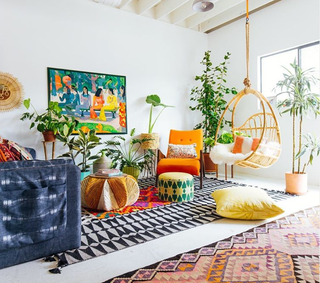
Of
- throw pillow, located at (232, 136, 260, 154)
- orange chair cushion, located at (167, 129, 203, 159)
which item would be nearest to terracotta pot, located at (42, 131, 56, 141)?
orange chair cushion, located at (167, 129, 203, 159)

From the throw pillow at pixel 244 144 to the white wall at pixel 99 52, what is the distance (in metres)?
1.66

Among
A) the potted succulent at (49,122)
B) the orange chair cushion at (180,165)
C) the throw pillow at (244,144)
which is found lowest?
the orange chair cushion at (180,165)

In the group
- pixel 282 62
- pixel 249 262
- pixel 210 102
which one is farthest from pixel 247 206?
pixel 282 62

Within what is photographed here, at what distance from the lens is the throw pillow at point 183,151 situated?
420cm

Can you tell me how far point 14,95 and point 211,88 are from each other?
3.55 meters

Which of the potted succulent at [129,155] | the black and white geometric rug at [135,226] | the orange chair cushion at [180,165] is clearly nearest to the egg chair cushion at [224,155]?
the orange chair cushion at [180,165]

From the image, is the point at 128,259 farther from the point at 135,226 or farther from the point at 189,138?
the point at 189,138

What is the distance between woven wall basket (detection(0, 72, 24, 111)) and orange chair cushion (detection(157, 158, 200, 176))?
2.32 metres

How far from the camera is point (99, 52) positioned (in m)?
4.72

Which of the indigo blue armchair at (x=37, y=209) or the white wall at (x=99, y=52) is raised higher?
the white wall at (x=99, y=52)

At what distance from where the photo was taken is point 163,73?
215 inches

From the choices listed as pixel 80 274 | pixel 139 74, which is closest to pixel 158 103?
pixel 139 74

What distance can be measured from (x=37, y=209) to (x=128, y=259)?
0.70 meters

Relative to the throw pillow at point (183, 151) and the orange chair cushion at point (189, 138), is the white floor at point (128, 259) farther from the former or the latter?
the orange chair cushion at point (189, 138)
